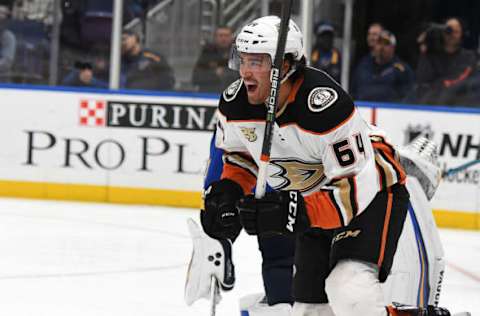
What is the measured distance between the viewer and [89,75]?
26.6 feet

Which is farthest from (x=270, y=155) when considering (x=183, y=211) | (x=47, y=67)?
(x=47, y=67)

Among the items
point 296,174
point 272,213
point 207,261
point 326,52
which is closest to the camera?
point 272,213

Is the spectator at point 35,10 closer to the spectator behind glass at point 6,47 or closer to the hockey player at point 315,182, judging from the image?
the spectator behind glass at point 6,47

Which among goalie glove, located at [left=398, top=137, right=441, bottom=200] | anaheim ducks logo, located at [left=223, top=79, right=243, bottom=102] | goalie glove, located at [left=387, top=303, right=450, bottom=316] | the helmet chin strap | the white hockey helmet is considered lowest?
goalie glove, located at [left=387, top=303, right=450, bottom=316]

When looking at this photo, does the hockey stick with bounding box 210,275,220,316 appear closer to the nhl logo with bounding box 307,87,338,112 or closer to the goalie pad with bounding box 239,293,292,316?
the goalie pad with bounding box 239,293,292,316

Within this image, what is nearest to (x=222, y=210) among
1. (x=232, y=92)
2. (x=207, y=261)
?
(x=232, y=92)

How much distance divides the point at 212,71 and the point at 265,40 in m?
5.01

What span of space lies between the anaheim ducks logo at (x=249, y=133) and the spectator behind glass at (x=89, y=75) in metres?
4.90

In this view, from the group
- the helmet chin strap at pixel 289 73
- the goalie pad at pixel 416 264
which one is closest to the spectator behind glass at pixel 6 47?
the goalie pad at pixel 416 264

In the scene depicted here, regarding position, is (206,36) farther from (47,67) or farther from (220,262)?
(220,262)

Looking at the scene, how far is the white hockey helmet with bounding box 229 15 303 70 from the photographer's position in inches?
122

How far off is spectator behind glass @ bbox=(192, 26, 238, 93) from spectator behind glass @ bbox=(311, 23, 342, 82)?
63 centimetres

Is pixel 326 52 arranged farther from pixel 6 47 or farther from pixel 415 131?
pixel 6 47

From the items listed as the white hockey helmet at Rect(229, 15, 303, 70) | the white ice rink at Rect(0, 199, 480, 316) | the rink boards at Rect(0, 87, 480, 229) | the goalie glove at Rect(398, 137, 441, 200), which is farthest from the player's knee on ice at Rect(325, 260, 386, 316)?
the rink boards at Rect(0, 87, 480, 229)
